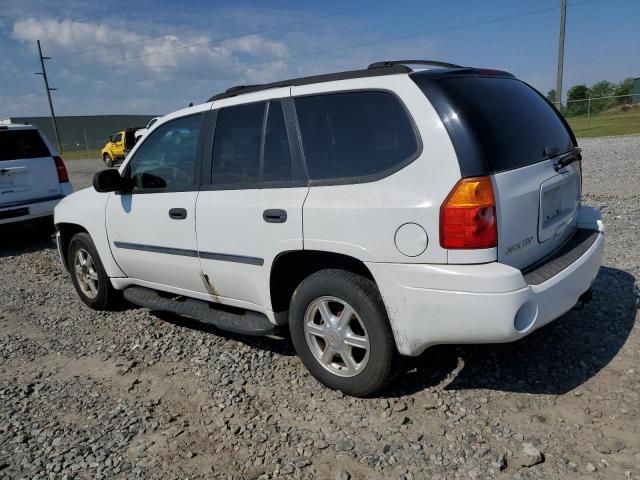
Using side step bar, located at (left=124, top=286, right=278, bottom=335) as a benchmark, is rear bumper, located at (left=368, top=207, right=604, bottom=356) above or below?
above

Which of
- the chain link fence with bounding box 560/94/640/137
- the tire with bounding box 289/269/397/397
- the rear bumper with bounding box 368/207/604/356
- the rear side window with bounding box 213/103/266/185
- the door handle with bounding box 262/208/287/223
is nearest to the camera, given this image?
the rear bumper with bounding box 368/207/604/356

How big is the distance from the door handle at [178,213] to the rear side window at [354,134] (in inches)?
45.2

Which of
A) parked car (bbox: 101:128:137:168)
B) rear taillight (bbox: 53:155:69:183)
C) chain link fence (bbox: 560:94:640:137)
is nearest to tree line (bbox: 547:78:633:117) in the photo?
chain link fence (bbox: 560:94:640:137)

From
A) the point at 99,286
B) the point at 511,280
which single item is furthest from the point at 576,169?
the point at 99,286

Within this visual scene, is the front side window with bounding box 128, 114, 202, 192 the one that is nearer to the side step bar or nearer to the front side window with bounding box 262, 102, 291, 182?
the front side window with bounding box 262, 102, 291, 182

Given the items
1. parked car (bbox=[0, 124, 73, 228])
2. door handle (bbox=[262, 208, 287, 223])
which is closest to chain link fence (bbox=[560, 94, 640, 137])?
parked car (bbox=[0, 124, 73, 228])

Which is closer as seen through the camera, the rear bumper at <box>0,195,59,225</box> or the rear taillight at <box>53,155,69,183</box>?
the rear bumper at <box>0,195,59,225</box>

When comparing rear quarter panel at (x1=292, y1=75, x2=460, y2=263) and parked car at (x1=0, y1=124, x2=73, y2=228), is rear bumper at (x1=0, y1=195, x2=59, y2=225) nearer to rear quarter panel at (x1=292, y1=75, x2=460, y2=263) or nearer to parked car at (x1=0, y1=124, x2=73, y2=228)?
parked car at (x1=0, y1=124, x2=73, y2=228)

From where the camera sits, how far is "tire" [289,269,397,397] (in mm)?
2980

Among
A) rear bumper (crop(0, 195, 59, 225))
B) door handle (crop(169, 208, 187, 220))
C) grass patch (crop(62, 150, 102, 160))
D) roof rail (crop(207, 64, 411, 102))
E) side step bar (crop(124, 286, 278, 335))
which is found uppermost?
roof rail (crop(207, 64, 411, 102))

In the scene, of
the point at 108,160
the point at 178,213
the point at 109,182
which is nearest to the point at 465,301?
the point at 178,213

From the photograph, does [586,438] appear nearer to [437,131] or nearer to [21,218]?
[437,131]

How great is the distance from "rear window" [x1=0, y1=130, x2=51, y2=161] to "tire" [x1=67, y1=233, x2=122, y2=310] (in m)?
3.56

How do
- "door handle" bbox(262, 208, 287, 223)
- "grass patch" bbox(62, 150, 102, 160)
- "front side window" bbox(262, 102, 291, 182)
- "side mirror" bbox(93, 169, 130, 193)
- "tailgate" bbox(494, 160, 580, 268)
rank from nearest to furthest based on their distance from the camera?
"tailgate" bbox(494, 160, 580, 268) < "door handle" bbox(262, 208, 287, 223) < "front side window" bbox(262, 102, 291, 182) < "side mirror" bbox(93, 169, 130, 193) < "grass patch" bbox(62, 150, 102, 160)
